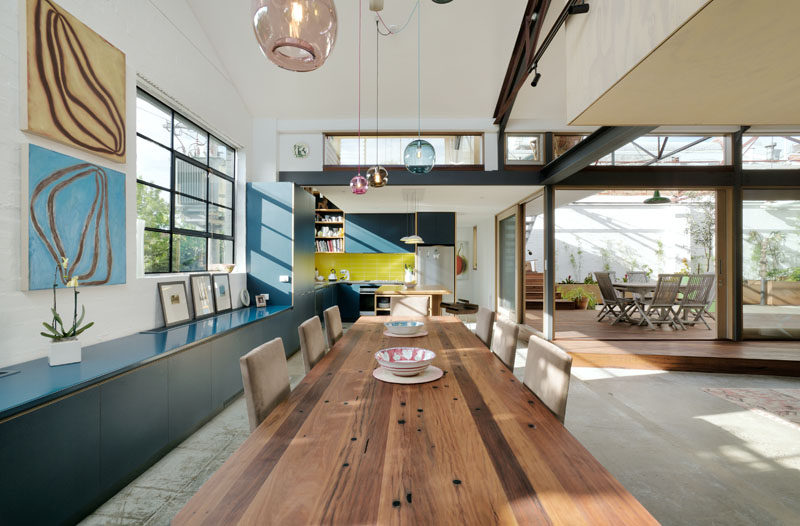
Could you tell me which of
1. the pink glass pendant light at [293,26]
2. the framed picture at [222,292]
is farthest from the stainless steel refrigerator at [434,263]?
the pink glass pendant light at [293,26]

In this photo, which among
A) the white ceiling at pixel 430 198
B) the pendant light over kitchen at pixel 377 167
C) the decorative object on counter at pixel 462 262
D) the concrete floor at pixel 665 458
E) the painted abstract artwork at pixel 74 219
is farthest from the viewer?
the decorative object on counter at pixel 462 262

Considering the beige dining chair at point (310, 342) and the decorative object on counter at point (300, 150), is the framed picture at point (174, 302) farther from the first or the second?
the decorative object on counter at point (300, 150)

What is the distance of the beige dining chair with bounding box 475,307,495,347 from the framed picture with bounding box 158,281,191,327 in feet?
8.98

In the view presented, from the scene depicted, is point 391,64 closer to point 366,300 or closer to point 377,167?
point 377,167

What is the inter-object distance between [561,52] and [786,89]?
3093 millimetres

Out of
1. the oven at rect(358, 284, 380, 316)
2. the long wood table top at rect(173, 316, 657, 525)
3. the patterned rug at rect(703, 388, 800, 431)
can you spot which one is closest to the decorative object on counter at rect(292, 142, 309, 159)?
the oven at rect(358, 284, 380, 316)

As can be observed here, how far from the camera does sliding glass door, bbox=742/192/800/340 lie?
504 cm

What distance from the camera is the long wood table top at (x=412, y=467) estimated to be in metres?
0.75

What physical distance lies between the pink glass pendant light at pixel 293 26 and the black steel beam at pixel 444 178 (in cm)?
407

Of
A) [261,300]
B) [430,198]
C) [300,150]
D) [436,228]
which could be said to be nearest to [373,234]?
[436,228]

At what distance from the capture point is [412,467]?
933mm

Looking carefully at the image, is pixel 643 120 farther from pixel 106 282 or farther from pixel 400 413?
pixel 106 282

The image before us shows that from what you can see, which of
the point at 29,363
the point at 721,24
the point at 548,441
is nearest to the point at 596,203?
the point at 721,24

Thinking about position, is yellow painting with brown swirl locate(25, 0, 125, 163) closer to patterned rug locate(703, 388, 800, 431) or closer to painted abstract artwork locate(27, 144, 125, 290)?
painted abstract artwork locate(27, 144, 125, 290)
